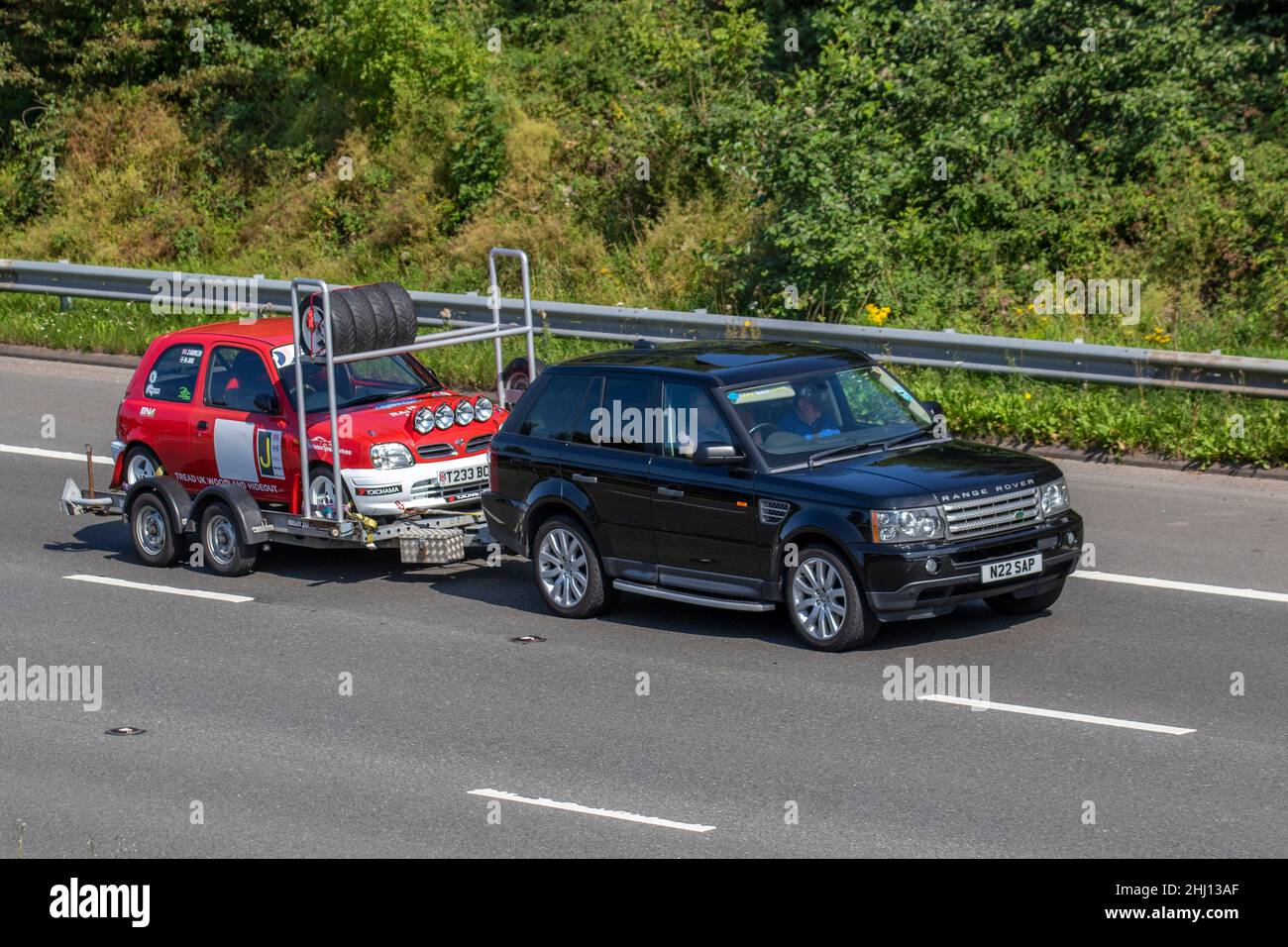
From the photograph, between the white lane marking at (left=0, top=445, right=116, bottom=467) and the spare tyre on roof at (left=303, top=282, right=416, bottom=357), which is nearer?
the spare tyre on roof at (left=303, top=282, right=416, bottom=357)

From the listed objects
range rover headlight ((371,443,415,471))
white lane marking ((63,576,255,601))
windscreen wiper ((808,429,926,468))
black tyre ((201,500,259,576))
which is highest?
windscreen wiper ((808,429,926,468))

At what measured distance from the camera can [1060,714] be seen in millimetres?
9969

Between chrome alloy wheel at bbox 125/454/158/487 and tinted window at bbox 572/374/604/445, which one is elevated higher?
tinted window at bbox 572/374/604/445

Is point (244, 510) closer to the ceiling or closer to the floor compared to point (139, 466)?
closer to the floor

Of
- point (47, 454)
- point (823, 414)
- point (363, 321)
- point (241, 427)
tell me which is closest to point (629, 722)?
point (823, 414)

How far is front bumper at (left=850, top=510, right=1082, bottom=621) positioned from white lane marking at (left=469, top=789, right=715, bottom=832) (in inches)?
113

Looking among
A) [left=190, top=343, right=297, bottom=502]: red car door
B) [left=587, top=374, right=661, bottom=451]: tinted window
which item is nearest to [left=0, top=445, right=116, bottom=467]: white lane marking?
[left=190, top=343, right=297, bottom=502]: red car door

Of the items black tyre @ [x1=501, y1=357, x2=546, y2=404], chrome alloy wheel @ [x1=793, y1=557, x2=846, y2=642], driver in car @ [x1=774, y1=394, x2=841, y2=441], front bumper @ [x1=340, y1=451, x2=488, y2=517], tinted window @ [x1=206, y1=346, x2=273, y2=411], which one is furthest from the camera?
black tyre @ [x1=501, y1=357, x2=546, y2=404]

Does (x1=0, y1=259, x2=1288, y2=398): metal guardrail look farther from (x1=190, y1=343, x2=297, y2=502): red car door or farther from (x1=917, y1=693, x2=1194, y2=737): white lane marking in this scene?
(x1=917, y1=693, x2=1194, y2=737): white lane marking

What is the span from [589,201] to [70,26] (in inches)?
463

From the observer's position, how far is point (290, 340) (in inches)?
575

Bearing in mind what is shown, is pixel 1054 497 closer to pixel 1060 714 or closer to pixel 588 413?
pixel 1060 714

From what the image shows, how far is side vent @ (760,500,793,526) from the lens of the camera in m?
11.4

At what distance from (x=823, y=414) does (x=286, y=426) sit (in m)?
4.30
